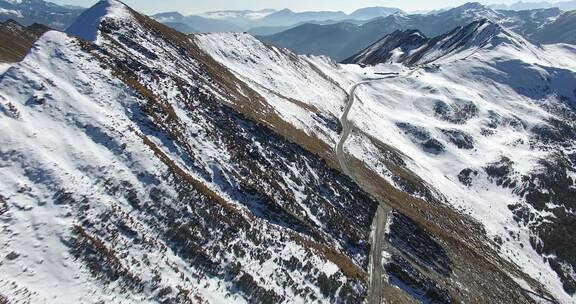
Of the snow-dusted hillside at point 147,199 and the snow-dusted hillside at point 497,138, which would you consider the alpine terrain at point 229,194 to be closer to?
the snow-dusted hillside at point 147,199

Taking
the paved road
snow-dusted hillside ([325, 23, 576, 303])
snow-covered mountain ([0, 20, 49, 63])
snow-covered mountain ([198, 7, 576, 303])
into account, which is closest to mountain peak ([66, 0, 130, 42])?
snow-covered mountain ([198, 7, 576, 303])

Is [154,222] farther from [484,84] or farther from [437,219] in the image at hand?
[484,84]

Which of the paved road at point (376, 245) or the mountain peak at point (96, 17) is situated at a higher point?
the mountain peak at point (96, 17)

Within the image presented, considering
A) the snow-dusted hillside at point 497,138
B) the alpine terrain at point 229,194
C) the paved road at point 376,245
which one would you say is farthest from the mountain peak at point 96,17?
the snow-dusted hillside at point 497,138

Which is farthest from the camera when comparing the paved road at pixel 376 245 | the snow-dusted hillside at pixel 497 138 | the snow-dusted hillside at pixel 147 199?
the snow-dusted hillside at pixel 497 138

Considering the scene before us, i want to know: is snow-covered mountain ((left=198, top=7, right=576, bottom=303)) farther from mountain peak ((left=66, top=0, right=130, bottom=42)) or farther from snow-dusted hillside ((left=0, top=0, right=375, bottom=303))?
mountain peak ((left=66, top=0, right=130, bottom=42))

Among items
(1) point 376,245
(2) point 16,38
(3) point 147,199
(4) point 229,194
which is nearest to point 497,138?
(1) point 376,245
